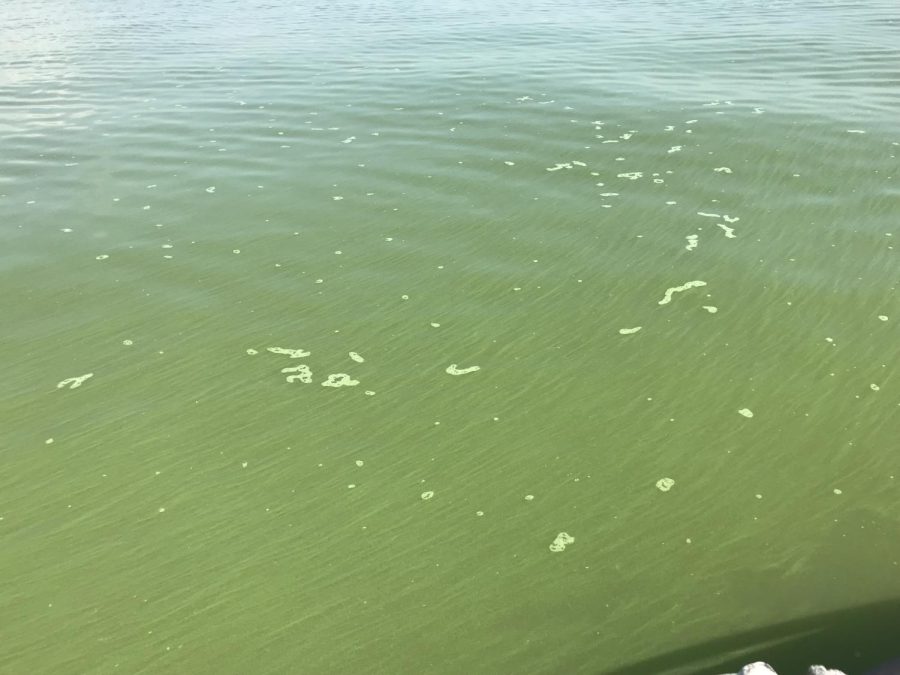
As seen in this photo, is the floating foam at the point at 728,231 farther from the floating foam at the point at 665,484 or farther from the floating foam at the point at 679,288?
the floating foam at the point at 665,484

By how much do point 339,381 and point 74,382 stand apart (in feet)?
6.59

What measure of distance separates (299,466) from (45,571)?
1.52 metres

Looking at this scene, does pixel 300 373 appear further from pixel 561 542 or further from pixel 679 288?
pixel 679 288

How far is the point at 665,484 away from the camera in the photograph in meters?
4.40

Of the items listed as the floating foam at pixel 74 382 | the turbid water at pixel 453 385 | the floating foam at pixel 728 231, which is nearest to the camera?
the turbid water at pixel 453 385

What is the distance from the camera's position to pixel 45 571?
3938 millimetres

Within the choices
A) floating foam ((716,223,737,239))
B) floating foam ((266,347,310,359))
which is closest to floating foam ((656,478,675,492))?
floating foam ((266,347,310,359))

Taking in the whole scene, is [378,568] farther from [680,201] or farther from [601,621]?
[680,201]

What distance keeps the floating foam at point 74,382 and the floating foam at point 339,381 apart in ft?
6.00

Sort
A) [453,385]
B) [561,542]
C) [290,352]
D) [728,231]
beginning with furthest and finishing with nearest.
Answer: [728,231], [290,352], [453,385], [561,542]

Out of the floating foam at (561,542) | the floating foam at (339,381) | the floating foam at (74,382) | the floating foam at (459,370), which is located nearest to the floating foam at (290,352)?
the floating foam at (339,381)

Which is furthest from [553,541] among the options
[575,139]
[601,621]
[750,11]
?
[750,11]

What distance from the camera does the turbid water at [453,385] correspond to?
3.68 metres

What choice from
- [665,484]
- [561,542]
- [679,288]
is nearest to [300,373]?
[561,542]
